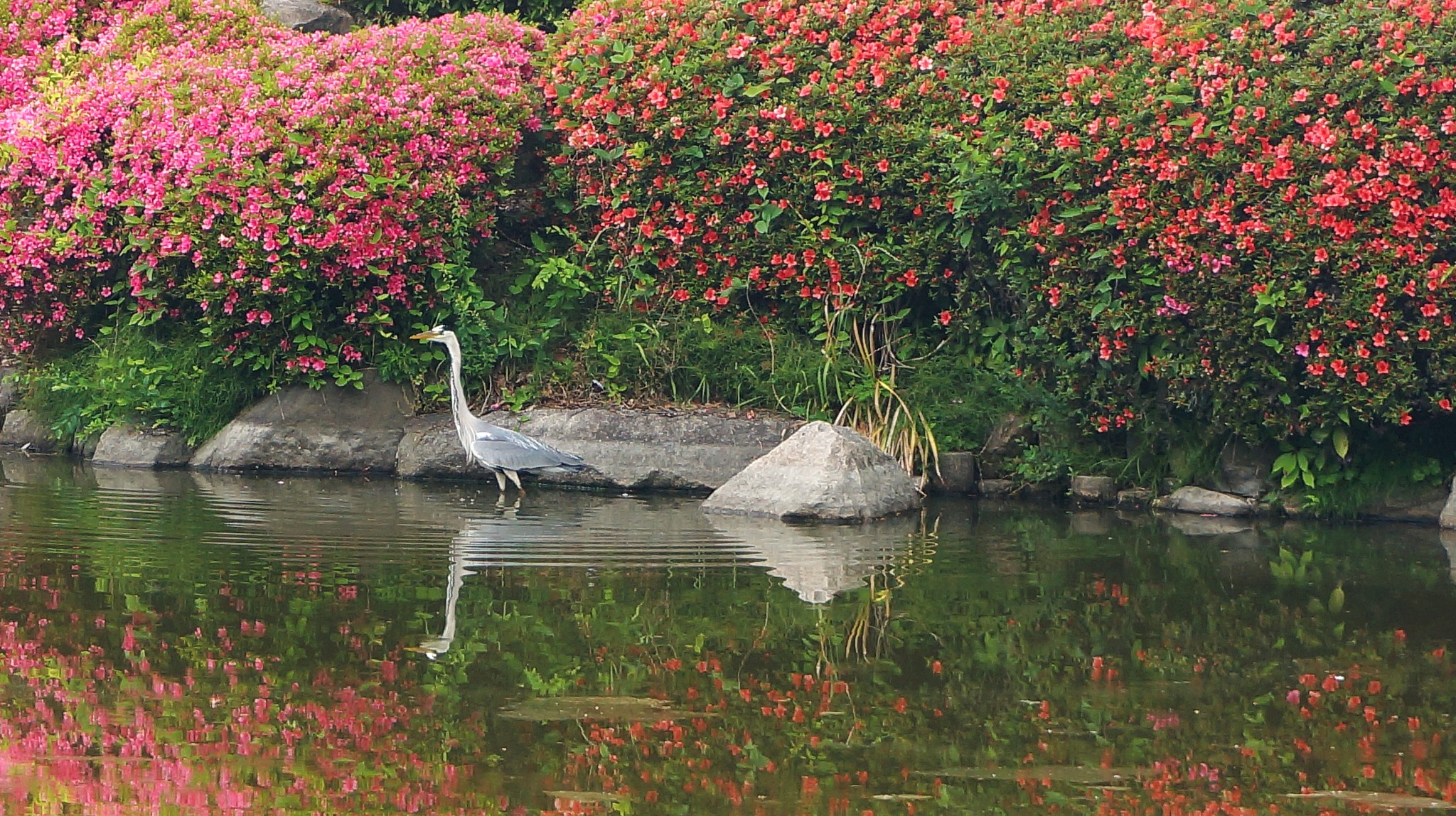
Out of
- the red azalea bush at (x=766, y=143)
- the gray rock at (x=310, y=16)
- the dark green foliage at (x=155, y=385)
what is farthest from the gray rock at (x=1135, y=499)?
the gray rock at (x=310, y=16)

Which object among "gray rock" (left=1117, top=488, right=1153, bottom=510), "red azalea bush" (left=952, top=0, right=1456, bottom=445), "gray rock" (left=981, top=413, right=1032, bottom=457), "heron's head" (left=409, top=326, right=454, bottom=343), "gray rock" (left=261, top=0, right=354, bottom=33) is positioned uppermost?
"gray rock" (left=261, top=0, right=354, bottom=33)

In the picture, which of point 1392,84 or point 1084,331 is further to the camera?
point 1084,331

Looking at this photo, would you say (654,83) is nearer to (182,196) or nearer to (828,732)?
(182,196)

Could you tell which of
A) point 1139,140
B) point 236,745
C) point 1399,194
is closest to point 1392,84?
A: point 1399,194

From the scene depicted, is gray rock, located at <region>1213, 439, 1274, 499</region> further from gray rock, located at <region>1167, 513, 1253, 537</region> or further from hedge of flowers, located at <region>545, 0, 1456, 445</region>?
hedge of flowers, located at <region>545, 0, 1456, 445</region>

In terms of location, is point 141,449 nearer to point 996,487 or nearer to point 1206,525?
point 996,487

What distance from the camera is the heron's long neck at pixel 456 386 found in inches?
423

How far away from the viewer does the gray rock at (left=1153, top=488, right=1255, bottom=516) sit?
10086 millimetres

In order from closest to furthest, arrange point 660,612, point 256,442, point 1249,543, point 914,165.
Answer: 1. point 660,612
2. point 1249,543
3. point 914,165
4. point 256,442

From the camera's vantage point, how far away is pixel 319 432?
1164 cm

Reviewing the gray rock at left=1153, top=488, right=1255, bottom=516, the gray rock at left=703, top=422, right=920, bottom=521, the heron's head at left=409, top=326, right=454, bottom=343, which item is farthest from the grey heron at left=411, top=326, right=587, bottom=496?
the gray rock at left=1153, top=488, right=1255, bottom=516

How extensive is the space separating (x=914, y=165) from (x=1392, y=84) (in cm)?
274

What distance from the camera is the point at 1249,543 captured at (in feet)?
29.4

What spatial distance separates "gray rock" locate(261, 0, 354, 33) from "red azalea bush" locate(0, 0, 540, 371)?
2186 mm
